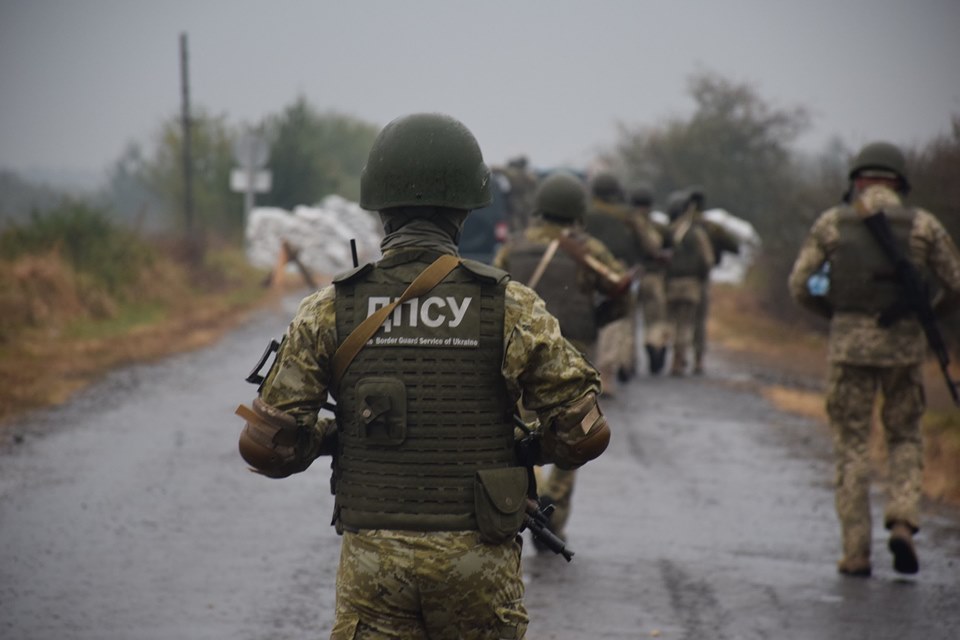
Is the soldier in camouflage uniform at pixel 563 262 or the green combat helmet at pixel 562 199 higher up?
the green combat helmet at pixel 562 199

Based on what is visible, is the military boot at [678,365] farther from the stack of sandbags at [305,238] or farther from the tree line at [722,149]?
the tree line at [722,149]

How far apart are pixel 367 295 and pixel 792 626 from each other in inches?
128

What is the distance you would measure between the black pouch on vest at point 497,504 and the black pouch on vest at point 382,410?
0.81 feet

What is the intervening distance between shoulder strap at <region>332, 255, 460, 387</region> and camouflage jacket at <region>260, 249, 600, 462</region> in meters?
0.05

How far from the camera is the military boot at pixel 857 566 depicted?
291 inches

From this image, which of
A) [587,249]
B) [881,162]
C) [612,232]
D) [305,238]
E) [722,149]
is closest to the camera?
[881,162]

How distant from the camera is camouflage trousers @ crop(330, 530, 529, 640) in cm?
394

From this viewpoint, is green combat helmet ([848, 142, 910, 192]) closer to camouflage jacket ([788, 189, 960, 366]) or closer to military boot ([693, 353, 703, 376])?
camouflage jacket ([788, 189, 960, 366])

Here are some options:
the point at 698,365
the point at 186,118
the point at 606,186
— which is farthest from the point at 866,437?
the point at 186,118

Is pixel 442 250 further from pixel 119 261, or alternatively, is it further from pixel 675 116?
pixel 675 116

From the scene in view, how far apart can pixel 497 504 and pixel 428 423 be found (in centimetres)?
28

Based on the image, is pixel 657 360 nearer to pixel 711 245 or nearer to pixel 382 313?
pixel 711 245

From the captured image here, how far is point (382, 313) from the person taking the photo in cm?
399

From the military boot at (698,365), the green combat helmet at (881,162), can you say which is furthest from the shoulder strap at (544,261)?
the military boot at (698,365)
